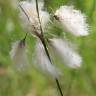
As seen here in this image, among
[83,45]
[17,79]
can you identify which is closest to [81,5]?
[83,45]

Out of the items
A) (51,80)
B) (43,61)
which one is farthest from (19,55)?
(51,80)

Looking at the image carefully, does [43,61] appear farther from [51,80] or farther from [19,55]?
[51,80]

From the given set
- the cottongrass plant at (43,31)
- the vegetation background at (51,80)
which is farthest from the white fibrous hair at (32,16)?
the vegetation background at (51,80)

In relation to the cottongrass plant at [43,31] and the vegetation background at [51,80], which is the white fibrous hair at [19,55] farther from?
the vegetation background at [51,80]

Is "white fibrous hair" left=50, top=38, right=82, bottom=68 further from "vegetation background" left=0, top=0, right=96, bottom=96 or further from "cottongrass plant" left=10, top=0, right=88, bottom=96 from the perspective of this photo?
"vegetation background" left=0, top=0, right=96, bottom=96

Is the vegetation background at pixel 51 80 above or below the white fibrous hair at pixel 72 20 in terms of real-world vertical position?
below

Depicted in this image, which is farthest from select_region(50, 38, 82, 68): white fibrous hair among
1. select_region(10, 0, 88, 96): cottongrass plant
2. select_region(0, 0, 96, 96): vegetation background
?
select_region(0, 0, 96, 96): vegetation background

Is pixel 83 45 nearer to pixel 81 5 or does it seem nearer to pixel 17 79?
pixel 81 5

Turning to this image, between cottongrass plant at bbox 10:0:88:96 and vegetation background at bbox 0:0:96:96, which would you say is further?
vegetation background at bbox 0:0:96:96
